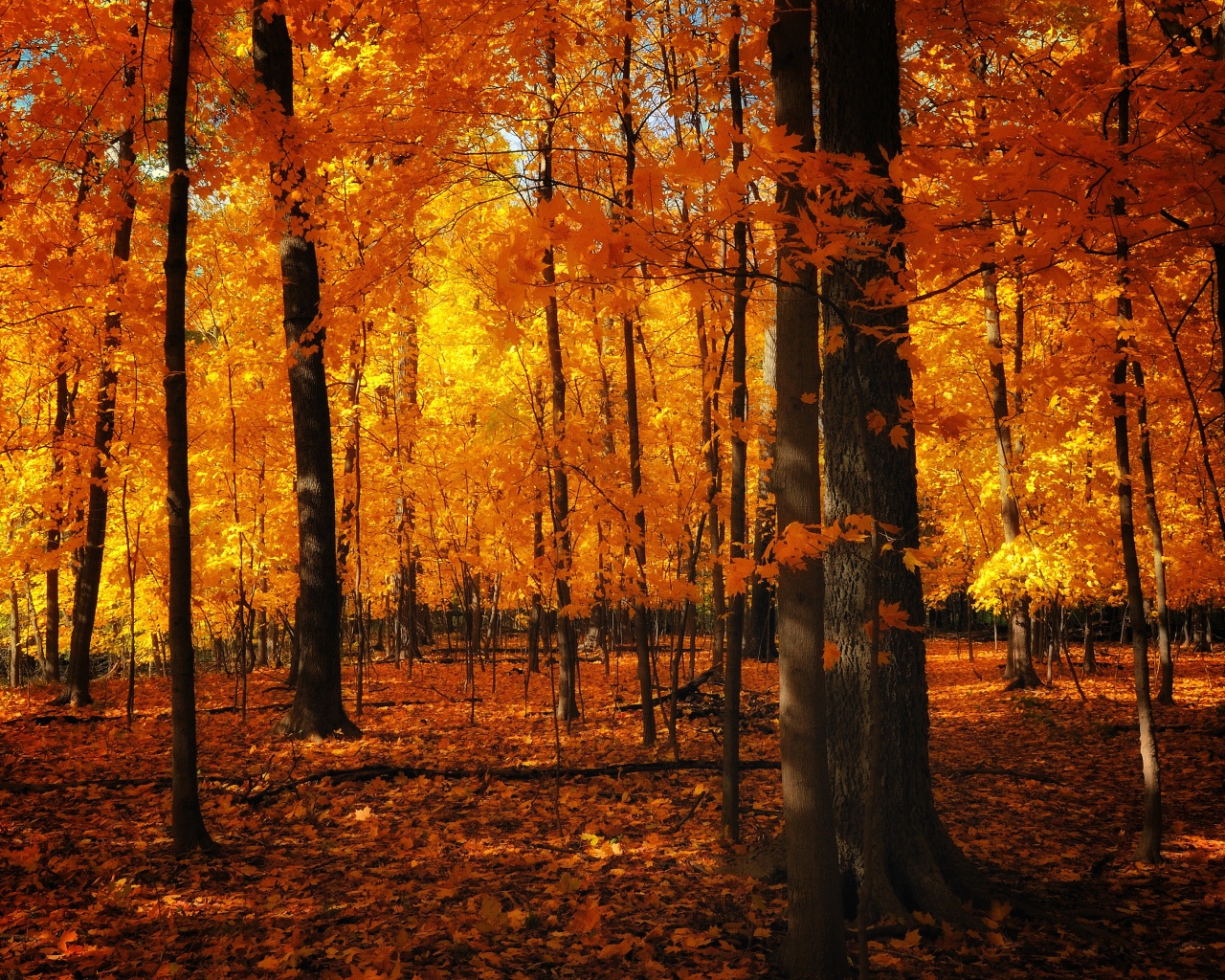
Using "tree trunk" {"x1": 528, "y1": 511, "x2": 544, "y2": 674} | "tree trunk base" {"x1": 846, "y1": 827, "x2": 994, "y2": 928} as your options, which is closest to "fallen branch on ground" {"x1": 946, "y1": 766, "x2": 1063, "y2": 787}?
"tree trunk base" {"x1": 846, "y1": 827, "x2": 994, "y2": 928}

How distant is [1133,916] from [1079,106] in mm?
4039

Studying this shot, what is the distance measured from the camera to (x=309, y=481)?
8469mm

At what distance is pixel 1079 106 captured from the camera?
3.74m

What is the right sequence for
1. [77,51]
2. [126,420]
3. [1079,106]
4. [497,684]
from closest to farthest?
[1079,106], [77,51], [126,420], [497,684]

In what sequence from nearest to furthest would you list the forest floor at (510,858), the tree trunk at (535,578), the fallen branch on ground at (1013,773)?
the forest floor at (510,858), the fallen branch on ground at (1013,773), the tree trunk at (535,578)

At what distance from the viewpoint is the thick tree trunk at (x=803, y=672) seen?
3207mm

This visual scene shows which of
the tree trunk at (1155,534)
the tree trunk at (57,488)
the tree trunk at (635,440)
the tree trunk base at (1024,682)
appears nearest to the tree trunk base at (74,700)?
the tree trunk at (57,488)

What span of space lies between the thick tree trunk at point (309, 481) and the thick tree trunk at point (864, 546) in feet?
18.3

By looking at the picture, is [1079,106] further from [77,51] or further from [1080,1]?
[77,51]

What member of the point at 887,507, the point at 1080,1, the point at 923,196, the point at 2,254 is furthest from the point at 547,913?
the point at 2,254

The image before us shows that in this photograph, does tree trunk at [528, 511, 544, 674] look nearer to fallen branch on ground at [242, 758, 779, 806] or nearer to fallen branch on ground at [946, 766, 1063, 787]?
fallen branch on ground at [242, 758, 779, 806]

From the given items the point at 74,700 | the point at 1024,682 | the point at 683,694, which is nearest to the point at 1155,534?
the point at 1024,682

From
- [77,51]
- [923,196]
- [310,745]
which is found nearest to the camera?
[923,196]

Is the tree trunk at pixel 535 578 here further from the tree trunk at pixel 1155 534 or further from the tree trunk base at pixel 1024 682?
the tree trunk base at pixel 1024 682
